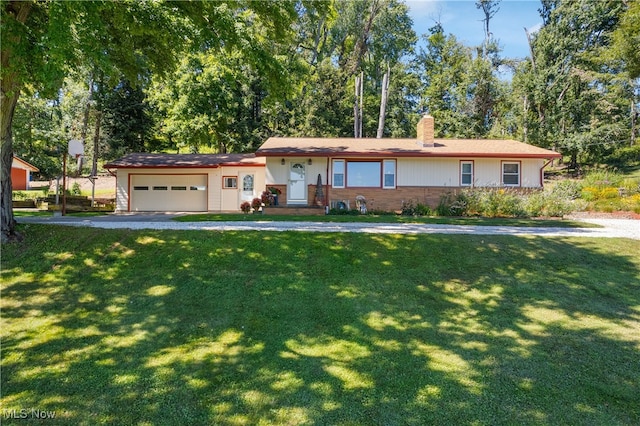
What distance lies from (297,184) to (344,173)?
219cm

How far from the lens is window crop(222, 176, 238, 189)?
59.2 ft

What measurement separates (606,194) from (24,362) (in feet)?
70.2

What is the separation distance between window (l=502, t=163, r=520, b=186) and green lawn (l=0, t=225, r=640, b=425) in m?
9.83

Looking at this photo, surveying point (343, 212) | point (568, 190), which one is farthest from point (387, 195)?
point (568, 190)

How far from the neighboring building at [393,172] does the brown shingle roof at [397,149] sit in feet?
0.15

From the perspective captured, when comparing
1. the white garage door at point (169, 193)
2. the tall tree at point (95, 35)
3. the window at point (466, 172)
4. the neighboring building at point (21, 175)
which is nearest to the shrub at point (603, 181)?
the window at point (466, 172)

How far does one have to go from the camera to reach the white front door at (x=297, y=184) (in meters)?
16.6

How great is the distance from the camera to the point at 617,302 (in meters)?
5.32

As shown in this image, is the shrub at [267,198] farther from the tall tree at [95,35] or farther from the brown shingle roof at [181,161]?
the tall tree at [95,35]

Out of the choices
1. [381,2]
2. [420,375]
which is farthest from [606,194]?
[381,2]

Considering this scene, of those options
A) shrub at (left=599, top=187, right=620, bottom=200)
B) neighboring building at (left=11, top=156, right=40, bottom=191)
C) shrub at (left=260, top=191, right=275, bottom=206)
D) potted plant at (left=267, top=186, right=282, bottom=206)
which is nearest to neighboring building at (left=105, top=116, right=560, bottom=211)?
potted plant at (left=267, top=186, right=282, bottom=206)

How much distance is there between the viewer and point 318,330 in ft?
14.9

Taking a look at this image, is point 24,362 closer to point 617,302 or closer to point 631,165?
point 617,302

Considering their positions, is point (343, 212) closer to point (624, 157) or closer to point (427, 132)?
point (427, 132)
